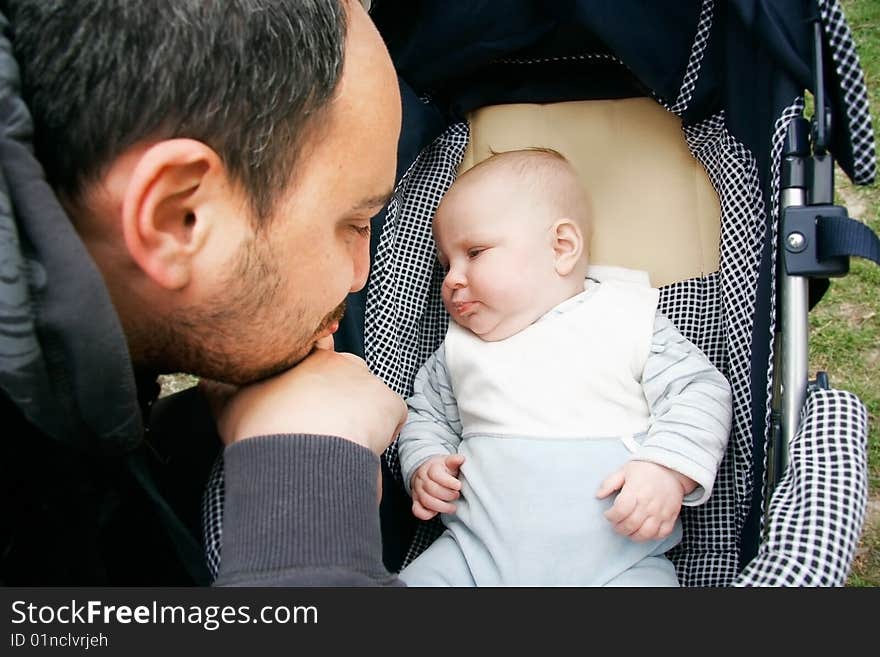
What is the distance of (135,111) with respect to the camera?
2.85 feet

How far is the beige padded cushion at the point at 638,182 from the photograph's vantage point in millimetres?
1782

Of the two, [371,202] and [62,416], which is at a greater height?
[371,202]

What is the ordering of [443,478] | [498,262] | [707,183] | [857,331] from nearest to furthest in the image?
[443,478]
[498,262]
[707,183]
[857,331]

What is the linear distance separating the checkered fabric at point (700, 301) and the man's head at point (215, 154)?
0.29 meters

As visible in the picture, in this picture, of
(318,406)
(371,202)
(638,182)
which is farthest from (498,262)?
(318,406)

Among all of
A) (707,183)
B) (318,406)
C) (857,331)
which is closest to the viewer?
(318,406)

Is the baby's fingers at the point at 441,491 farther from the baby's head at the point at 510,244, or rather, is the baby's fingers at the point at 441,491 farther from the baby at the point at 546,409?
the baby's head at the point at 510,244

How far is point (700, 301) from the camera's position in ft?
5.62

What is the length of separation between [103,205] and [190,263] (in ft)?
0.36

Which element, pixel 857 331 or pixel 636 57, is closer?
pixel 636 57

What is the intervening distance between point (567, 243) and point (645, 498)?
22.1 inches

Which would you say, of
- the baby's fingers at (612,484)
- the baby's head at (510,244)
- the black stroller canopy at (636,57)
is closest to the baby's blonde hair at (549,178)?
the baby's head at (510,244)

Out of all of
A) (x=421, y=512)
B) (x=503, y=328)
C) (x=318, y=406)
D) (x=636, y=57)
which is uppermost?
(x=636, y=57)

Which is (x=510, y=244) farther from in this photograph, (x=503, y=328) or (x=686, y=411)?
(x=686, y=411)
